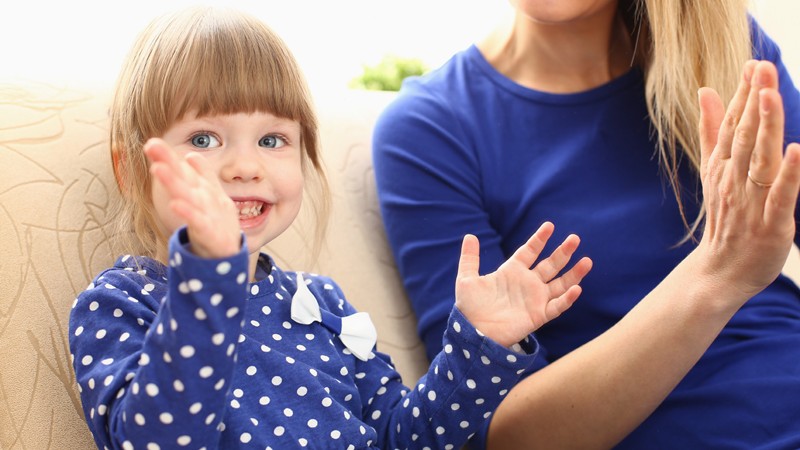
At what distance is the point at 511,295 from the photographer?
Answer: 1.00 metres

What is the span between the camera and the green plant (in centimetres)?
271

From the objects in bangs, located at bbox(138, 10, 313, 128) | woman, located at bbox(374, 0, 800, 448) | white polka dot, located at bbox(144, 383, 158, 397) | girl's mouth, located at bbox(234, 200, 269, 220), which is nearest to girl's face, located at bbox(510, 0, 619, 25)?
woman, located at bbox(374, 0, 800, 448)

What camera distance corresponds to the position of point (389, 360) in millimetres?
1184

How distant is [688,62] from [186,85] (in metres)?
0.72

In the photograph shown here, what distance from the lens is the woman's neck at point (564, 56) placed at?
1413 mm

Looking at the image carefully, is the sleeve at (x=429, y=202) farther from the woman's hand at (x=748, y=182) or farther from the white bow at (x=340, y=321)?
the woman's hand at (x=748, y=182)

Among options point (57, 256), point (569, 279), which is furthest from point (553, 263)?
point (57, 256)

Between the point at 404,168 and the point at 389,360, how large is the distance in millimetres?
288

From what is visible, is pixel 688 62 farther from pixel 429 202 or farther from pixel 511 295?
pixel 511 295

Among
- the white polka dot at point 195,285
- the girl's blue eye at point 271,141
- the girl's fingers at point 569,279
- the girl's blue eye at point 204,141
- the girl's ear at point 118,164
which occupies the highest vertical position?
the girl's blue eye at point 204,141

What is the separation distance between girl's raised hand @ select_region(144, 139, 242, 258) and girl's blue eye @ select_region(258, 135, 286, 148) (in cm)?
24

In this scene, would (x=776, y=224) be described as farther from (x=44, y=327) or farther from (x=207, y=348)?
(x=44, y=327)

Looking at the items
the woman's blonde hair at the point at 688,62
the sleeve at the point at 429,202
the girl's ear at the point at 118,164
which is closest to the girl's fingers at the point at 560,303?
the sleeve at the point at 429,202

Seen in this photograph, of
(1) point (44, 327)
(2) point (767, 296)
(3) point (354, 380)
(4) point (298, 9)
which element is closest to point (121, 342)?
(1) point (44, 327)
